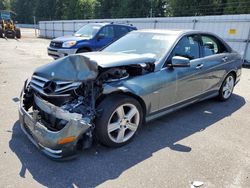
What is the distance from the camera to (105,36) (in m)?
10.6

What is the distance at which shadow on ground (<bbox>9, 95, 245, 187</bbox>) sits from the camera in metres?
2.88

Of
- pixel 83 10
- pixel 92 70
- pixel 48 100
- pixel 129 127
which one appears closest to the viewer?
pixel 92 70

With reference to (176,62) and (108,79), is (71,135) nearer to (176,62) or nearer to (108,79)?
(108,79)

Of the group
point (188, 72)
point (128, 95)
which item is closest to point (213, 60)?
point (188, 72)

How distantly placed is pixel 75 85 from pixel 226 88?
386cm

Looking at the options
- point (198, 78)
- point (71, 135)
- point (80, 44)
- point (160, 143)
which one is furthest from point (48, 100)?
point (80, 44)

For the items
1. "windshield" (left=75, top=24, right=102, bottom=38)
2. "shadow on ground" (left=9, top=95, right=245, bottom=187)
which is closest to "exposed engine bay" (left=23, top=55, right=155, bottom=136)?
"shadow on ground" (left=9, top=95, right=245, bottom=187)

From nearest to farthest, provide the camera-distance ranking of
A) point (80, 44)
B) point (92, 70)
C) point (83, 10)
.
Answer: point (92, 70) → point (80, 44) → point (83, 10)

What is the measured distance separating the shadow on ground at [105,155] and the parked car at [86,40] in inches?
232

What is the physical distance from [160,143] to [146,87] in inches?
34.5

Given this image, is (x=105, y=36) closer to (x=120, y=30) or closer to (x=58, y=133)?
(x=120, y=30)

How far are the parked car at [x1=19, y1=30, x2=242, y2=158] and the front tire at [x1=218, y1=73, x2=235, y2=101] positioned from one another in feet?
3.92

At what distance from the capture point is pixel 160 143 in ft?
12.2

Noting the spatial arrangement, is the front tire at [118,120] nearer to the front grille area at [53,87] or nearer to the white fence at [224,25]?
the front grille area at [53,87]
